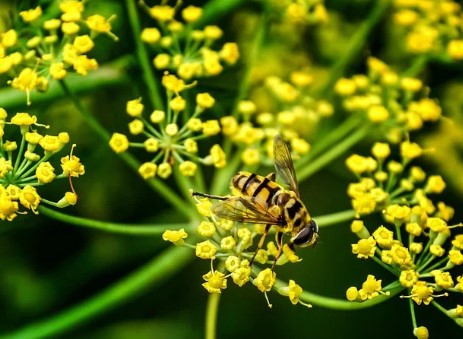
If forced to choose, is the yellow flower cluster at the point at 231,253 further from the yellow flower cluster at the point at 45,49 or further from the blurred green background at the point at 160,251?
the blurred green background at the point at 160,251

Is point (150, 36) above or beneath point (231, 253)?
above

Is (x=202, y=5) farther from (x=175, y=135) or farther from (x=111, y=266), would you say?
(x=111, y=266)

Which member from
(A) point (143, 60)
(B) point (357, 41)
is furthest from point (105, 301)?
(B) point (357, 41)

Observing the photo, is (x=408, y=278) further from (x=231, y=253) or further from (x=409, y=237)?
(x=231, y=253)

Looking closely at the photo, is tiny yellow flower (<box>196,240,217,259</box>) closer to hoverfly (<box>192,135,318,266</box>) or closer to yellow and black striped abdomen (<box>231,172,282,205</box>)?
hoverfly (<box>192,135,318,266</box>)

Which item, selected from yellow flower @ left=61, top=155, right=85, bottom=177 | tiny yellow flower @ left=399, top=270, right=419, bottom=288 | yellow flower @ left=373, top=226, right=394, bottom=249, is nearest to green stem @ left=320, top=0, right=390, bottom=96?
yellow flower @ left=373, top=226, right=394, bottom=249

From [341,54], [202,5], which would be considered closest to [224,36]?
[202,5]

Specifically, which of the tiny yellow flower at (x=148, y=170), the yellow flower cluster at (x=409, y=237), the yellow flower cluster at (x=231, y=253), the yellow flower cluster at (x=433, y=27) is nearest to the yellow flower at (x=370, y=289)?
the yellow flower cluster at (x=409, y=237)
